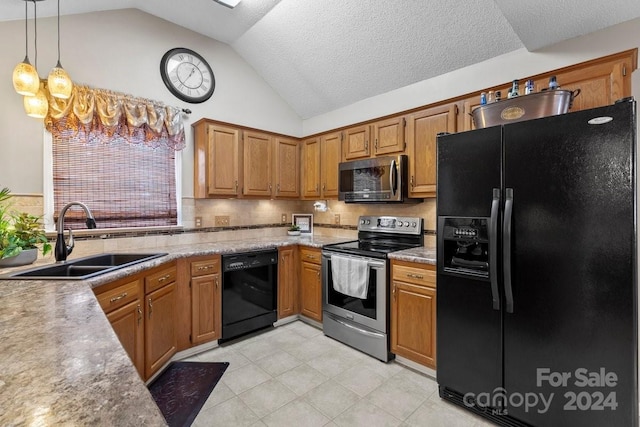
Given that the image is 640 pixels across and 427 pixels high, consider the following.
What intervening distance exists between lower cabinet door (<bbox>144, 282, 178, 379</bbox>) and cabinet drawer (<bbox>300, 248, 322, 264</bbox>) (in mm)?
1341

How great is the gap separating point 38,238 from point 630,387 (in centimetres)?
362

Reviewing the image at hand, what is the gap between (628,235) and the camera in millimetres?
1445

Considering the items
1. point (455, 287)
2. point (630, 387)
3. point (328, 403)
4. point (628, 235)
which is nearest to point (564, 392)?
point (630, 387)

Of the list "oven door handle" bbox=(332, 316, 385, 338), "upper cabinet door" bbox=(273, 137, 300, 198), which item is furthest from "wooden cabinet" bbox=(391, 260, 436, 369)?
"upper cabinet door" bbox=(273, 137, 300, 198)

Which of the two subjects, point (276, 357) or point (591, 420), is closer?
point (591, 420)

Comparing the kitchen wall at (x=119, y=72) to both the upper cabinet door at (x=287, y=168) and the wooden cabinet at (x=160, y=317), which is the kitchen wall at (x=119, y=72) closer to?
the upper cabinet door at (x=287, y=168)

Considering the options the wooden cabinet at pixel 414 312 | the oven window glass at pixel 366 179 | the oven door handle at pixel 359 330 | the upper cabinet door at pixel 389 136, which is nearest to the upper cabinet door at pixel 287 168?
the oven window glass at pixel 366 179

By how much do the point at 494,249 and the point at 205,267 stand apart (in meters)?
2.31

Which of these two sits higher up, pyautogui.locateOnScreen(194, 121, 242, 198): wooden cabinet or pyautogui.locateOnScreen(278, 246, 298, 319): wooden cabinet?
pyautogui.locateOnScreen(194, 121, 242, 198): wooden cabinet

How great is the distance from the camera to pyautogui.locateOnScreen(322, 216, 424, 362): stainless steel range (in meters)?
2.59

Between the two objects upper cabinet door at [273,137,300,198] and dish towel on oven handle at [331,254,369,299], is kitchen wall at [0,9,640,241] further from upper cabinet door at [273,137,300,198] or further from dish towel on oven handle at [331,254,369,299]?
dish towel on oven handle at [331,254,369,299]

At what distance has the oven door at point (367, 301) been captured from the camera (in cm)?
258

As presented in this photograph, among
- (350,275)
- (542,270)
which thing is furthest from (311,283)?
(542,270)

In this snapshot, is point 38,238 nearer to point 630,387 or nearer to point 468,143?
point 468,143
